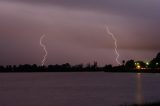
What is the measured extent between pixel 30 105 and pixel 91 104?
8251mm

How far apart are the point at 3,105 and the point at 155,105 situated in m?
29.5

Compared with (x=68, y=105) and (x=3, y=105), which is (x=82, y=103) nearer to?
(x=68, y=105)

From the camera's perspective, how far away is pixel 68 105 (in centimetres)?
5628

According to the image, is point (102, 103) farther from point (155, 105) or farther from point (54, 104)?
point (155, 105)

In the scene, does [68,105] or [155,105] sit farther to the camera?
[68,105]

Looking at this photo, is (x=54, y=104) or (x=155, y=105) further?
(x=54, y=104)

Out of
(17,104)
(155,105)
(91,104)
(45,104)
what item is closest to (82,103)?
(91,104)

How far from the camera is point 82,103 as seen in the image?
57531mm

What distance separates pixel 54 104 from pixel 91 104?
16.5ft

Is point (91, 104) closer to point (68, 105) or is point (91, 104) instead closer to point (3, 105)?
point (68, 105)

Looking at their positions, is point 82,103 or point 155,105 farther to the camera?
point 82,103

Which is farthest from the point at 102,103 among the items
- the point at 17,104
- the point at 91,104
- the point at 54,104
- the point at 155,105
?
the point at 155,105

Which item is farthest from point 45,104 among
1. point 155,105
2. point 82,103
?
point 155,105

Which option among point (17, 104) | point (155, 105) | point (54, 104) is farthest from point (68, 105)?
point (155, 105)
